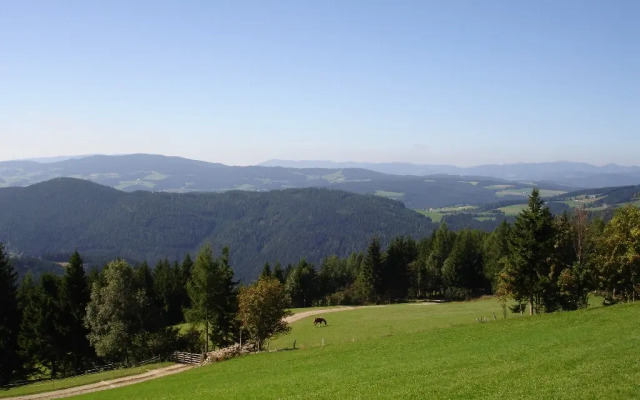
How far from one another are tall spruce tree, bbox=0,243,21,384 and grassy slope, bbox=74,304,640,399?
2294cm

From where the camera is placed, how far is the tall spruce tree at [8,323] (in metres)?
50.4

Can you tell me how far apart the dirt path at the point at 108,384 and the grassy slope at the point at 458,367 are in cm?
379

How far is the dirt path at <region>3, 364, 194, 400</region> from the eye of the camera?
38.5 metres

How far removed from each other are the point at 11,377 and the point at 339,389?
44.7 meters

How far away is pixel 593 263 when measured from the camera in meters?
50.3

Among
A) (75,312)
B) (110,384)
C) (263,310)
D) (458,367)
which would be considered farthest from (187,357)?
(458,367)

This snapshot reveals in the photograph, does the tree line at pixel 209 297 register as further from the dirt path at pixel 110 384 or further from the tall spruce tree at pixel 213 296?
the dirt path at pixel 110 384

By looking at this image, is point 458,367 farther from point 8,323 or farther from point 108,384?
point 8,323

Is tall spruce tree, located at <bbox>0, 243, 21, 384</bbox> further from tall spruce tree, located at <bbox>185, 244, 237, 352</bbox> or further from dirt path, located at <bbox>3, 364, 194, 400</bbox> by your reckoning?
tall spruce tree, located at <bbox>185, 244, 237, 352</bbox>

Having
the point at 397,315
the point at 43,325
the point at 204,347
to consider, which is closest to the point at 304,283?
→ the point at 397,315

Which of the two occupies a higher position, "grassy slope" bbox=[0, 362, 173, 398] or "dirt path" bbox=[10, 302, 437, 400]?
"dirt path" bbox=[10, 302, 437, 400]

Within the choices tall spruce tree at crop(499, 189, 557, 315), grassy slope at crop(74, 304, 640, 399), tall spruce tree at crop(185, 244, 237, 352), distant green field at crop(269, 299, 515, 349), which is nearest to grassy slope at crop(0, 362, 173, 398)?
tall spruce tree at crop(185, 244, 237, 352)

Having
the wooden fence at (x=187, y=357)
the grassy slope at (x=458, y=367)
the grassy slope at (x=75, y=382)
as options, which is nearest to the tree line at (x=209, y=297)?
the wooden fence at (x=187, y=357)

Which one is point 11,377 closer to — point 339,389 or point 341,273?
point 339,389
